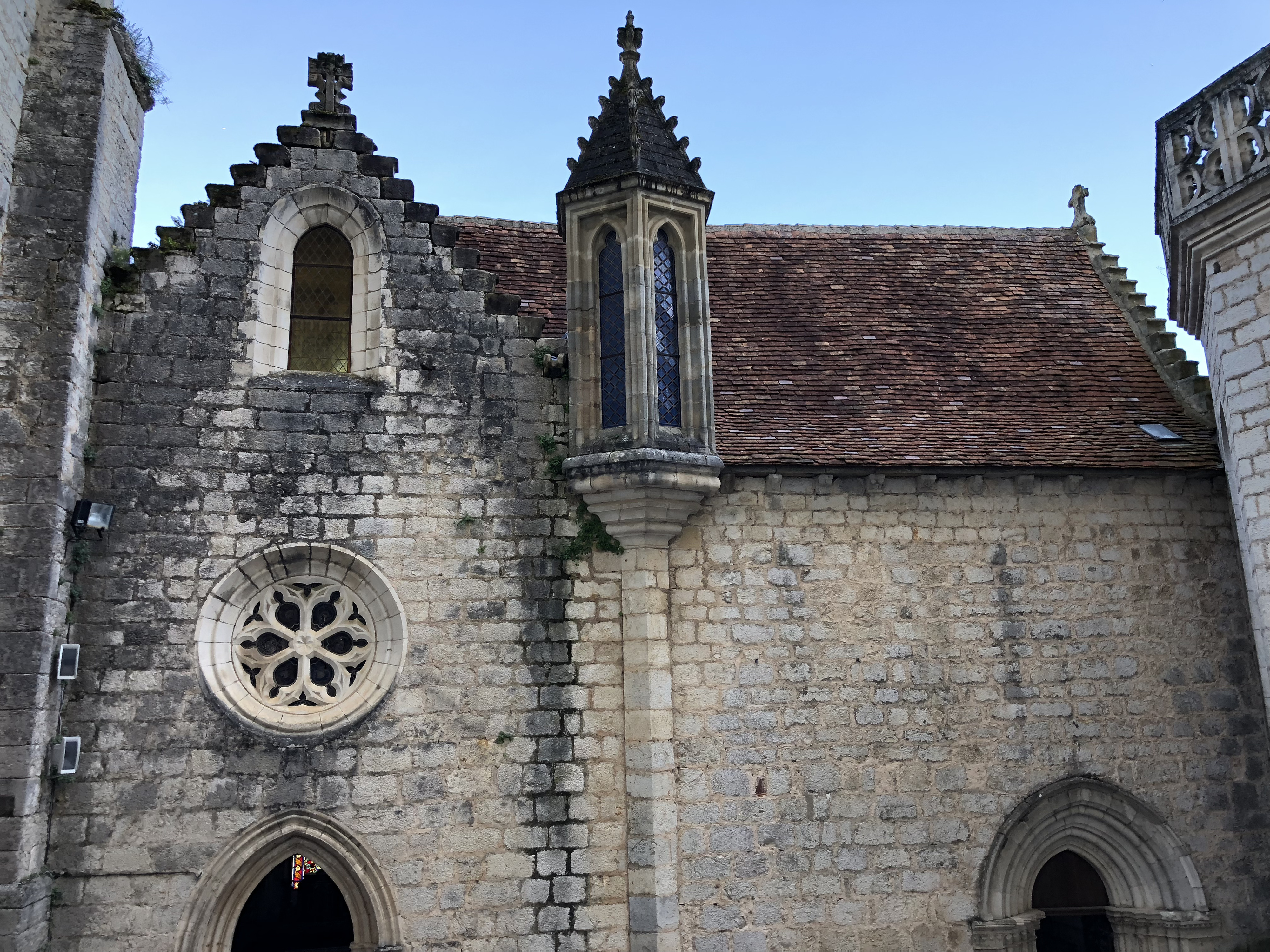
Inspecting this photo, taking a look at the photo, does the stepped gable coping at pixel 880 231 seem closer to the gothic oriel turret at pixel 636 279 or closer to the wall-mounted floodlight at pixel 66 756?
the gothic oriel turret at pixel 636 279

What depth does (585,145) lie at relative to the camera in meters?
8.88

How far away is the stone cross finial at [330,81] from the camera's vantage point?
342 inches

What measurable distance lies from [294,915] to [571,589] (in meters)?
7.45

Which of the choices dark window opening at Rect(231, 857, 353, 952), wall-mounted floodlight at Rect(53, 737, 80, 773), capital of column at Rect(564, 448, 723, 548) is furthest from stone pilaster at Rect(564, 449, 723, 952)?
dark window opening at Rect(231, 857, 353, 952)

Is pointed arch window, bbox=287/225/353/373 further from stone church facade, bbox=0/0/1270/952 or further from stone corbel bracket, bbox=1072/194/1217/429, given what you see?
stone corbel bracket, bbox=1072/194/1217/429

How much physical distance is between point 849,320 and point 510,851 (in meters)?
6.37

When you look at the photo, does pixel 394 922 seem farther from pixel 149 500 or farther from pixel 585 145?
pixel 585 145

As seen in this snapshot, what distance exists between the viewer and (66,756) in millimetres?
7051

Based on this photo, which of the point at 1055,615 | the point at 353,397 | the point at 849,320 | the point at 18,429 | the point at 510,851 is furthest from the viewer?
the point at 849,320

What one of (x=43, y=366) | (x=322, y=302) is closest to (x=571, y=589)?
(x=322, y=302)

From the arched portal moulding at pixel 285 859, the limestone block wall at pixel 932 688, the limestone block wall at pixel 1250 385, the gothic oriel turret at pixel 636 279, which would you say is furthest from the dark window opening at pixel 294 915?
the limestone block wall at pixel 1250 385

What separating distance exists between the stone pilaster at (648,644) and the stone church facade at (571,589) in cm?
3

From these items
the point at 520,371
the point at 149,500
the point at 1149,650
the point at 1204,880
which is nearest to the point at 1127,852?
the point at 1204,880

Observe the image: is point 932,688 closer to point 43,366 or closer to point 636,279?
point 636,279
